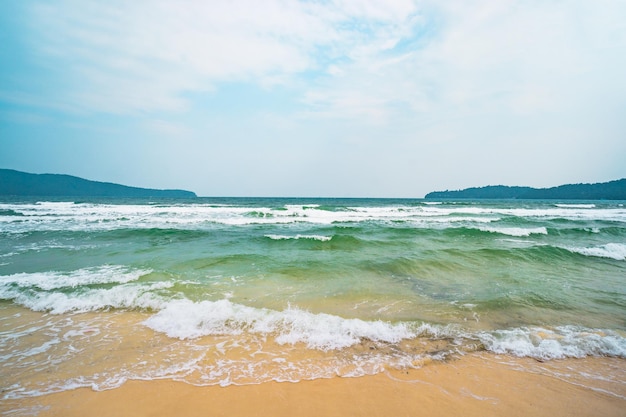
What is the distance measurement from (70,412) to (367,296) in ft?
16.1

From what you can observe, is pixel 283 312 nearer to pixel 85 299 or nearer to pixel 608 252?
pixel 85 299

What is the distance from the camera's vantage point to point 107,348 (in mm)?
3994

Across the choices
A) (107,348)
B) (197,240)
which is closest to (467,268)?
(107,348)

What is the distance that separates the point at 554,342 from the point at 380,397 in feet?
9.81

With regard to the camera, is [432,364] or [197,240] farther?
[197,240]

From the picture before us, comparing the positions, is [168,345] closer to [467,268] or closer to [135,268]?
[135,268]

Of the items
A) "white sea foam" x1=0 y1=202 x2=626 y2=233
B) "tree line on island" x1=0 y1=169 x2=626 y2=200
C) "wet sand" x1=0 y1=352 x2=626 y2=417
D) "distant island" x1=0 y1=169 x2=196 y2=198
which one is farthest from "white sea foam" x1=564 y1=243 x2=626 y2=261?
"distant island" x1=0 y1=169 x2=196 y2=198

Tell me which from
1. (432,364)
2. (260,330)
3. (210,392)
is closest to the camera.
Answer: (210,392)

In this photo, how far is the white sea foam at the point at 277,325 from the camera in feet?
14.0

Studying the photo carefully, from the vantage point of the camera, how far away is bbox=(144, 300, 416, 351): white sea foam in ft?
14.0

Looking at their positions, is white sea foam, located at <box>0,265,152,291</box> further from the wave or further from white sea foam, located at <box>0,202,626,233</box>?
white sea foam, located at <box>0,202,626,233</box>

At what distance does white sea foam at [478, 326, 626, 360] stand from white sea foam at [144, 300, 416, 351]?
4.02 feet

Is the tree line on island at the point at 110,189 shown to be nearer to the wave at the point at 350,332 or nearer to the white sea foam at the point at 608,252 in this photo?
the white sea foam at the point at 608,252

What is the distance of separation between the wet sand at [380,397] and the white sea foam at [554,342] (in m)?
0.44
